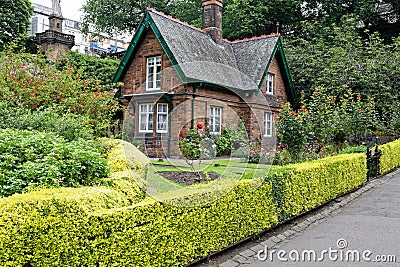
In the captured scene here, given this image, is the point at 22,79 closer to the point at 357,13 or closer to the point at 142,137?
the point at 142,137

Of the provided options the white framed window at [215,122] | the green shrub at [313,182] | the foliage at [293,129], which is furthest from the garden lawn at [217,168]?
the foliage at [293,129]

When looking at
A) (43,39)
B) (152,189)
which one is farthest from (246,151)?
(43,39)

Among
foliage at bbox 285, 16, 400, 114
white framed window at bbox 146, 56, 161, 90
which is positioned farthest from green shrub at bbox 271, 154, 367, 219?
foliage at bbox 285, 16, 400, 114

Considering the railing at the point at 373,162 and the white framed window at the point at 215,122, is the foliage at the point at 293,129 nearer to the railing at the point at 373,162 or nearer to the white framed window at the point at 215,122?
the white framed window at the point at 215,122

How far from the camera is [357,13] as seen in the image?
28.0 metres

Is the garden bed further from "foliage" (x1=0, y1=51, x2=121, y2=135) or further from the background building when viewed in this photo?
the background building

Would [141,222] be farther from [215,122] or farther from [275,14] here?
[275,14]

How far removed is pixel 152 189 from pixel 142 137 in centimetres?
179

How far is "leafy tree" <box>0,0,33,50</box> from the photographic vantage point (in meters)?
29.5

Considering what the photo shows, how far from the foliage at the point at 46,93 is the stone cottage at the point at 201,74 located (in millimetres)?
1226

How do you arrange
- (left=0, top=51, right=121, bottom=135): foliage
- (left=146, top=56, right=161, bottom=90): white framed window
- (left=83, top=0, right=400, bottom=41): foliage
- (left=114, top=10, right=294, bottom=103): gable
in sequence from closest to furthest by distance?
(left=0, top=51, right=121, bottom=135): foliage
(left=114, top=10, right=294, bottom=103): gable
(left=146, top=56, right=161, bottom=90): white framed window
(left=83, top=0, right=400, bottom=41): foliage

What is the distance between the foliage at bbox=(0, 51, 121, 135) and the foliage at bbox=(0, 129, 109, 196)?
4007 millimetres

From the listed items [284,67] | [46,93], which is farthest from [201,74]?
[284,67]

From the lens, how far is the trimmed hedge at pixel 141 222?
3430 mm
